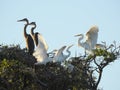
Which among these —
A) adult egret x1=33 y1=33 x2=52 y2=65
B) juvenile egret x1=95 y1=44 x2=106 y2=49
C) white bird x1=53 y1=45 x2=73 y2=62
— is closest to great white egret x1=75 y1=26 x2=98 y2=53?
juvenile egret x1=95 y1=44 x2=106 y2=49

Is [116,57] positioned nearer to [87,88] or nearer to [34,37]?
[87,88]

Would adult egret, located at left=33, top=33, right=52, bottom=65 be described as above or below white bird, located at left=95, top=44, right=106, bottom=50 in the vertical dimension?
above

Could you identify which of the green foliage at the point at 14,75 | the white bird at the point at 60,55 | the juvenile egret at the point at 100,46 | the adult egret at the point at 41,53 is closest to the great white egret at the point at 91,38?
the juvenile egret at the point at 100,46

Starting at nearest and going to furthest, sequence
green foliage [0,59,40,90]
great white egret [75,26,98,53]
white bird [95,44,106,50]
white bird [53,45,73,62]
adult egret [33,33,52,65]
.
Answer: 1. green foliage [0,59,40,90]
2. adult egret [33,33,52,65]
3. white bird [53,45,73,62]
4. white bird [95,44,106,50]
5. great white egret [75,26,98,53]

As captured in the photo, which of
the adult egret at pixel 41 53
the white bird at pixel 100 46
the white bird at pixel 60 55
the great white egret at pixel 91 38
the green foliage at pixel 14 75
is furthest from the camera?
the great white egret at pixel 91 38

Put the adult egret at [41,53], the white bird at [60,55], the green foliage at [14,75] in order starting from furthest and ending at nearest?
the white bird at [60,55], the adult egret at [41,53], the green foliage at [14,75]

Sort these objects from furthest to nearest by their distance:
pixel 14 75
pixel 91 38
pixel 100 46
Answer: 1. pixel 91 38
2. pixel 100 46
3. pixel 14 75

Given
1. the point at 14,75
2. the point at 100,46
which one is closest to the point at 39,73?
the point at 14,75

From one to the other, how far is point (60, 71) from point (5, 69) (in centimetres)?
239

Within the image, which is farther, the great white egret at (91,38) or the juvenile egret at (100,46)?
the great white egret at (91,38)

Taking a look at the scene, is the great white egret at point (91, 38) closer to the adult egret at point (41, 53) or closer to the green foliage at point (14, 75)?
the adult egret at point (41, 53)

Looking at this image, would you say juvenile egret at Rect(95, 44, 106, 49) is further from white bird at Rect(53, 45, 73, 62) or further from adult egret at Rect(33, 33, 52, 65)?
adult egret at Rect(33, 33, 52, 65)

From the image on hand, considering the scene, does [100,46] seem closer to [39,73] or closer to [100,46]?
[100,46]

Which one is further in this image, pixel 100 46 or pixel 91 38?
pixel 91 38
